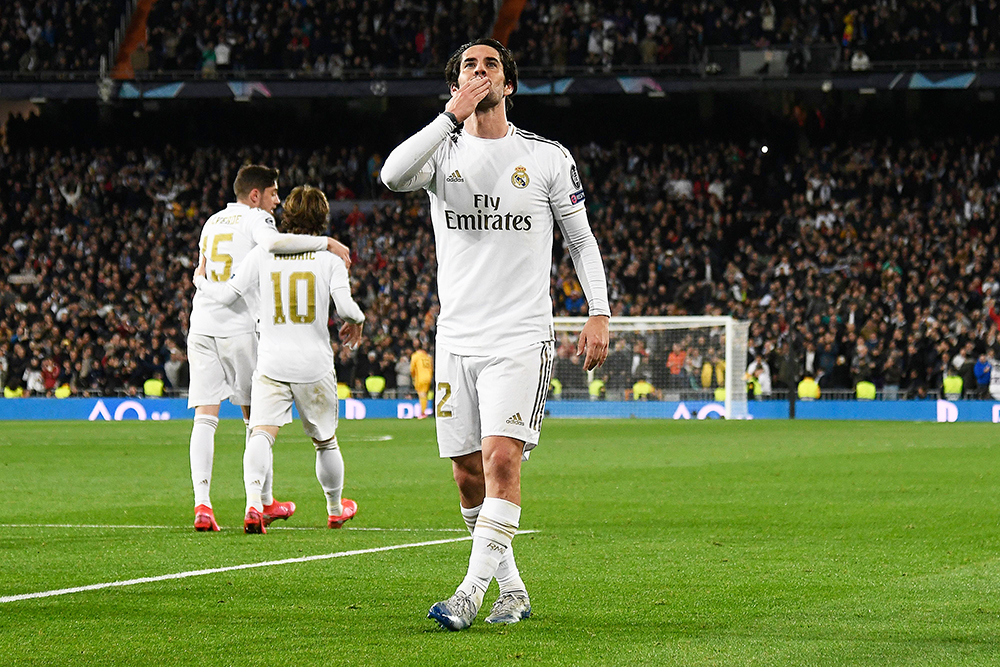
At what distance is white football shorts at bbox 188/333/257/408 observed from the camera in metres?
9.48

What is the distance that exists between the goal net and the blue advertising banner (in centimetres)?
27

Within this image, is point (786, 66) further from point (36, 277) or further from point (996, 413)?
point (36, 277)

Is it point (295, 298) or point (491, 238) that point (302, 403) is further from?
point (491, 238)

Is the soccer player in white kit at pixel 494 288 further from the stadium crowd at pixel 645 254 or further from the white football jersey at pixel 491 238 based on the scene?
the stadium crowd at pixel 645 254

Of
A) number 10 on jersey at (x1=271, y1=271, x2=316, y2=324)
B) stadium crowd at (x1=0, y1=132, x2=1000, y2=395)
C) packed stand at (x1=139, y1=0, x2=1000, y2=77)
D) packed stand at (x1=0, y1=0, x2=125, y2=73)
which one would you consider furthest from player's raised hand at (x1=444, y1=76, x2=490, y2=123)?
packed stand at (x1=0, y1=0, x2=125, y2=73)

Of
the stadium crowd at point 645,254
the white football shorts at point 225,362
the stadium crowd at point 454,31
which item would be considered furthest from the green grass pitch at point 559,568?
the stadium crowd at point 454,31

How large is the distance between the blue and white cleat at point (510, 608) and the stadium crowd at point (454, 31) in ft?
104

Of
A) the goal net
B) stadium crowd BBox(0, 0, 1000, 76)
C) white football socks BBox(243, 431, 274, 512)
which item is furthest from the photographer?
stadium crowd BBox(0, 0, 1000, 76)

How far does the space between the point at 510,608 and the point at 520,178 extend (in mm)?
1716

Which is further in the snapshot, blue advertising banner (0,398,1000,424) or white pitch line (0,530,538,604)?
blue advertising banner (0,398,1000,424)

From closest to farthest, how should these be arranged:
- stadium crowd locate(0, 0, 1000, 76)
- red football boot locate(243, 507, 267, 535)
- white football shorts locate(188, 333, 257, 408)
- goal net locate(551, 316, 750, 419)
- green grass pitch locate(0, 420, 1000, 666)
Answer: green grass pitch locate(0, 420, 1000, 666)
red football boot locate(243, 507, 267, 535)
white football shorts locate(188, 333, 257, 408)
goal net locate(551, 316, 750, 419)
stadium crowd locate(0, 0, 1000, 76)

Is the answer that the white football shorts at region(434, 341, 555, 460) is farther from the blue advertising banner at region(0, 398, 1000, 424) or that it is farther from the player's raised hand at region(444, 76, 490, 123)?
the blue advertising banner at region(0, 398, 1000, 424)

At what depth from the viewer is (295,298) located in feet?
29.4

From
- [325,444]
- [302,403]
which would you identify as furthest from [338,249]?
[325,444]
